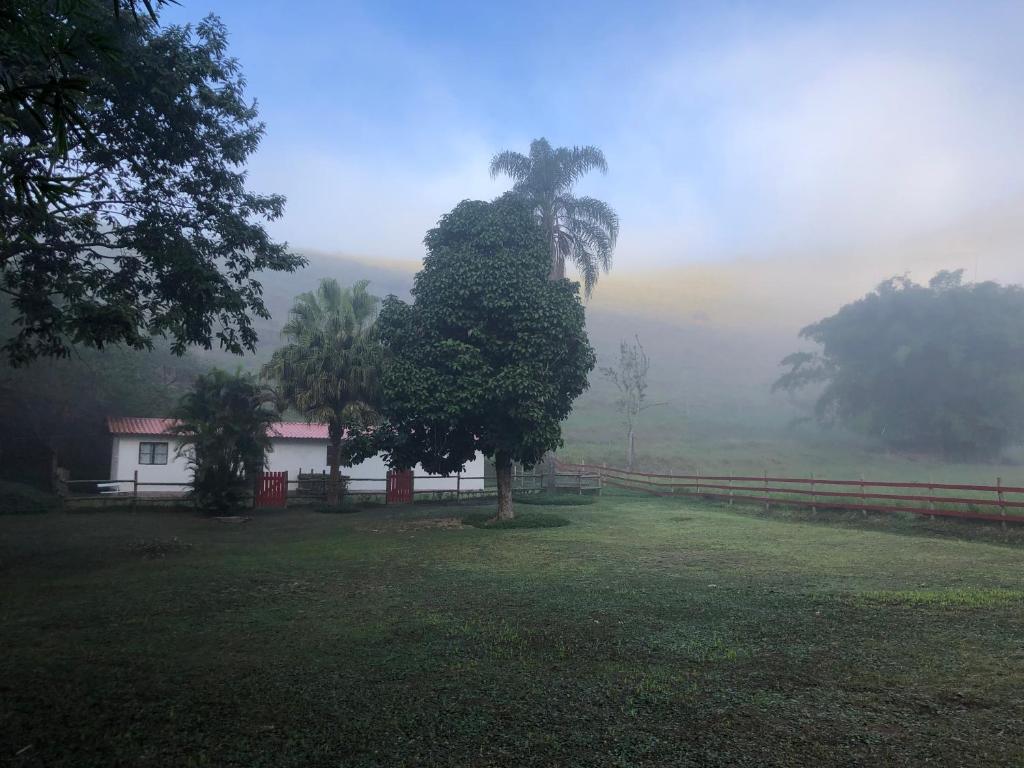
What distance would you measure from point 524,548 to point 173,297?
888 centimetres

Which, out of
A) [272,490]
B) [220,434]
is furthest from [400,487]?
[220,434]

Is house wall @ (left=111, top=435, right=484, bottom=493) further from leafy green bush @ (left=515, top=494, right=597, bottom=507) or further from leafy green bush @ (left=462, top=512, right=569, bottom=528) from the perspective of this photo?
leafy green bush @ (left=462, top=512, right=569, bottom=528)

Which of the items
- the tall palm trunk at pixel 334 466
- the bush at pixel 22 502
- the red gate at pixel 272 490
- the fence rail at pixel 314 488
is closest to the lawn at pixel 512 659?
the fence rail at pixel 314 488

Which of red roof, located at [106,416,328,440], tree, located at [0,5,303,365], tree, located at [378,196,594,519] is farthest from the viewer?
red roof, located at [106,416,328,440]

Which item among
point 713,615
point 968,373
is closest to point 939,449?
point 968,373

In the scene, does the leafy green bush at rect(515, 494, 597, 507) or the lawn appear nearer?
the lawn

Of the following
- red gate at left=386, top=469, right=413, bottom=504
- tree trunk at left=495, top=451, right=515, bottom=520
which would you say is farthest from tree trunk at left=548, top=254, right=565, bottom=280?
tree trunk at left=495, top=451, right=515, bottom=520

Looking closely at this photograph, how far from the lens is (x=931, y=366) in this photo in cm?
5044

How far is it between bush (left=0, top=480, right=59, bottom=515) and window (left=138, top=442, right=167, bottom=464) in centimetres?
595

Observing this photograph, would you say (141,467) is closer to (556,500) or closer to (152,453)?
(152,453)

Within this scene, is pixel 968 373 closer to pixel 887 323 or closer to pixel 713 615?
pixel 887 323

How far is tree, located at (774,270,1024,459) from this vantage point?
47.2 metres

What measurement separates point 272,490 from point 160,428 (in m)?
8.46

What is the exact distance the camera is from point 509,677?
212 inches
